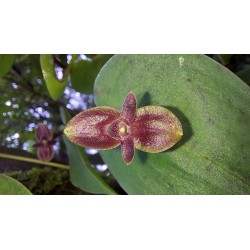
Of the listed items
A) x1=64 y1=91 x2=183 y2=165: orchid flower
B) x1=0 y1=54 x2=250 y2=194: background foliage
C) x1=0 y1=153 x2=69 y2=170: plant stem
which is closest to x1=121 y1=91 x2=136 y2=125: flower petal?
x1=64 y1=91 x2=183 y2=165: orchid flower

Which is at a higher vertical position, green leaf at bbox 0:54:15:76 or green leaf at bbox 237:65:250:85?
green leaf at bbox 237:65:250:85

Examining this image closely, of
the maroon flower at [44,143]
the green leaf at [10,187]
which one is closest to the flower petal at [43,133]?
the maroon flower at [44,143]

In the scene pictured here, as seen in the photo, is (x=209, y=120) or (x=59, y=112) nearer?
(x=209, y=120)

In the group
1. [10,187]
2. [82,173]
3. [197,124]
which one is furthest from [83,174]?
[197,124]

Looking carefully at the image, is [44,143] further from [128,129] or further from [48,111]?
[128,129]

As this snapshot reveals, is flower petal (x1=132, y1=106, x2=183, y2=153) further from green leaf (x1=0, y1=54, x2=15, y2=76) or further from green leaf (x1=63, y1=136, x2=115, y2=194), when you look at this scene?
green leaf (x1=0, y1=54, x2=15, y2=76)

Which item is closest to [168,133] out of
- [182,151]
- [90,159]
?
[182,151]

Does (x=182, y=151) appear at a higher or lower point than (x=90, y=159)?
higher

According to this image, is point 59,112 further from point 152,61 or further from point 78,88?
point 152,61
